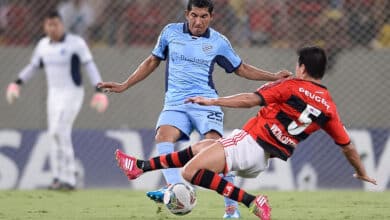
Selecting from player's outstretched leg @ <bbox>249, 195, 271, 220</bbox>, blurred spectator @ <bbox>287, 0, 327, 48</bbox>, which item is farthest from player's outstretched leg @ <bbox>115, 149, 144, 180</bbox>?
blurred spectator @ <bbox>287, 0, 327, 48</bbox>

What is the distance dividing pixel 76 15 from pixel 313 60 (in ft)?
29.0

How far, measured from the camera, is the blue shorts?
8.73 m

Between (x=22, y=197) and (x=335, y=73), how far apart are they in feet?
17.7

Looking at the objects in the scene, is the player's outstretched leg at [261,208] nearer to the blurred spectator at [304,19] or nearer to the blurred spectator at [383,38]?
the blurred spectator at [304,19]

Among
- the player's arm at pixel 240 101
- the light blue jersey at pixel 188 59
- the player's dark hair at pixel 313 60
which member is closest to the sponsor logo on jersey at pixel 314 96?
the player's dark hair at pixel 313 60

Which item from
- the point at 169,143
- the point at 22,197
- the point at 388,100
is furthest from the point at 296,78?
the point at 388,100

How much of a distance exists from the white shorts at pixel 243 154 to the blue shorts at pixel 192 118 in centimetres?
101

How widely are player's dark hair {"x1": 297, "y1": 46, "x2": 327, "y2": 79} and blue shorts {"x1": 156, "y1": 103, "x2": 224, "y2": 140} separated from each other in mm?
1348

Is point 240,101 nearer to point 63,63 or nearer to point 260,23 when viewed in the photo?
point 63,63

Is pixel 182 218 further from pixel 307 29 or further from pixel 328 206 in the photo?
pixel 307 29

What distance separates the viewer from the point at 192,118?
28.9 ft

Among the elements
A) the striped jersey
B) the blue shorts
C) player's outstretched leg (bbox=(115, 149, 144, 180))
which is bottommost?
player's outstretched leg (bbox=(115, 149, 144, 180))

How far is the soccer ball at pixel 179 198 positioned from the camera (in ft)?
25.2

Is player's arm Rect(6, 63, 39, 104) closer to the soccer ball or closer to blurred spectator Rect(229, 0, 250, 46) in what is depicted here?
blurred spectator Rect(229, 0, 250, 46)
